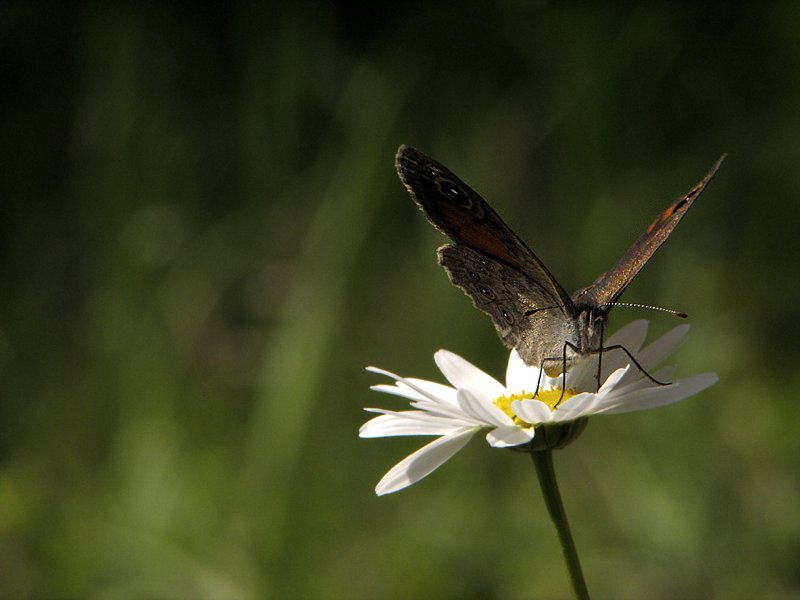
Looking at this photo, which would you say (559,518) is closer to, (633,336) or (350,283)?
(633,336)

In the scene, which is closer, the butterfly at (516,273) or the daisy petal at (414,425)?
the daisy petal at (414,425)

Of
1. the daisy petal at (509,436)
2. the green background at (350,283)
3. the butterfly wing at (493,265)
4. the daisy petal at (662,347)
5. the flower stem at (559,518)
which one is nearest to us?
the flower stem at (559,518)

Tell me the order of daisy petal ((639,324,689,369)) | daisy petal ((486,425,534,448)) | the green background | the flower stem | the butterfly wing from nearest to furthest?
the flower stem < daisy petal ((486,425,534,448)) < daisy petal ((639,324,689,369)) < the butterfly wing < the green background

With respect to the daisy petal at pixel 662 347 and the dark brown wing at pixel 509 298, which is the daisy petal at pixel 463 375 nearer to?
the dark brown wing at pixel 509 298

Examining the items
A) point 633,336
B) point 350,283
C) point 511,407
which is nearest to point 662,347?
point 633,336

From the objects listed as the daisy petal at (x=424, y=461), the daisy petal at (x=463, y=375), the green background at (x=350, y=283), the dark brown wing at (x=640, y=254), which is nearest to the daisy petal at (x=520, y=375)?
the daisy petal at (x=463, y=375)

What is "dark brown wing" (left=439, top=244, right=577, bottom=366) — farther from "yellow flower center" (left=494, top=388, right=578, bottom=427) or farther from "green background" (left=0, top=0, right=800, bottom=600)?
"green background" (left=0, top=0, right=800, bottom=600)

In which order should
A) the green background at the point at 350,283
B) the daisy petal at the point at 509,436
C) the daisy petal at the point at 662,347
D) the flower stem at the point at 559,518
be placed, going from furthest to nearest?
the green background at the point at 350,283 < the daisy petal at the point at 662,347 < the daisy petal at the point at 509,436 < the flower stem at the point at 559,518

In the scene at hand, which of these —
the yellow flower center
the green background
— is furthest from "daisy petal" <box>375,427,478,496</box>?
the green background
